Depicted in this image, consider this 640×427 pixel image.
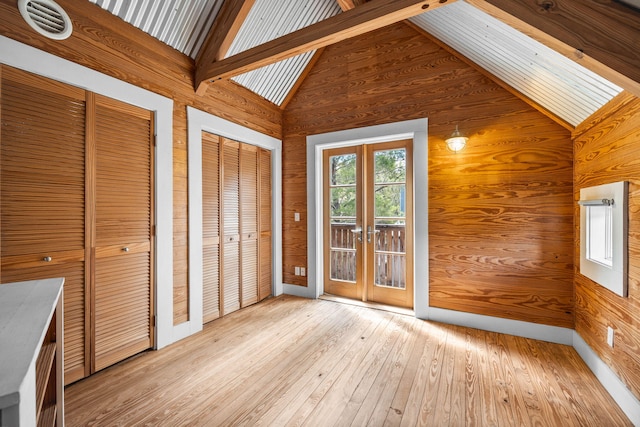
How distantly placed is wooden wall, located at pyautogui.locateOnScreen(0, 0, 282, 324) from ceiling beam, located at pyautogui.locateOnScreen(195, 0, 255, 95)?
5.5 inches

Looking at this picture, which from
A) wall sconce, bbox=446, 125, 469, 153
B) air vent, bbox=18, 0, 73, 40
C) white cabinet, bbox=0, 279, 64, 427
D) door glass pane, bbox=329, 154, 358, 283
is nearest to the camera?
white cabinet, bbox=0, 279, 64, 427

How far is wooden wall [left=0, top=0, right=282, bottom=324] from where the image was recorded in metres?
1.86

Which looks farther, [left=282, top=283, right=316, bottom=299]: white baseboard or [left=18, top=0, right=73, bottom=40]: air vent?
[left=282, top=283, right=316, bottom=299]: white baseboard

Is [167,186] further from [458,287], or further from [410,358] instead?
[458,287]

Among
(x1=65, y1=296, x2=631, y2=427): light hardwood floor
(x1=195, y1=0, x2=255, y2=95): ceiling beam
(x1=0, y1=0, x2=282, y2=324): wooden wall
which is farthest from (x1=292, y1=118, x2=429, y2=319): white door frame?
(x1=195, y1=0, x2=255, y2=95): ceiling beam

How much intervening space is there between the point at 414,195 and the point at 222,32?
247 centimetres

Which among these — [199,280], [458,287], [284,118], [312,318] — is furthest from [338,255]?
[284,118]

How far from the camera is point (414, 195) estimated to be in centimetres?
307

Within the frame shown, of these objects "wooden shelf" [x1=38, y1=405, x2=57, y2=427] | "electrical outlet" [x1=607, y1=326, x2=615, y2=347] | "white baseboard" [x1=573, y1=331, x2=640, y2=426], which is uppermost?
"electrical outlet" [x1=607, y1=326, x2=615, y2=347]

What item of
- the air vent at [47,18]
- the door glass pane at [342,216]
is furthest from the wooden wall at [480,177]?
the air vent at [47,18]

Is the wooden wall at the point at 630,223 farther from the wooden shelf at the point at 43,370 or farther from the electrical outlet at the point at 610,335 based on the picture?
the wooden shelf at the point at 43,370

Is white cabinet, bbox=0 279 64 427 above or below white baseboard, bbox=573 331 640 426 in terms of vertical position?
above

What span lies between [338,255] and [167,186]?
2.21 metres

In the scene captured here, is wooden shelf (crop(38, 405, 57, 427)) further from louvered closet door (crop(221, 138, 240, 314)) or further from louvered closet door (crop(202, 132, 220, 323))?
louvered closet door (crop(221, 138, 240, 314))
